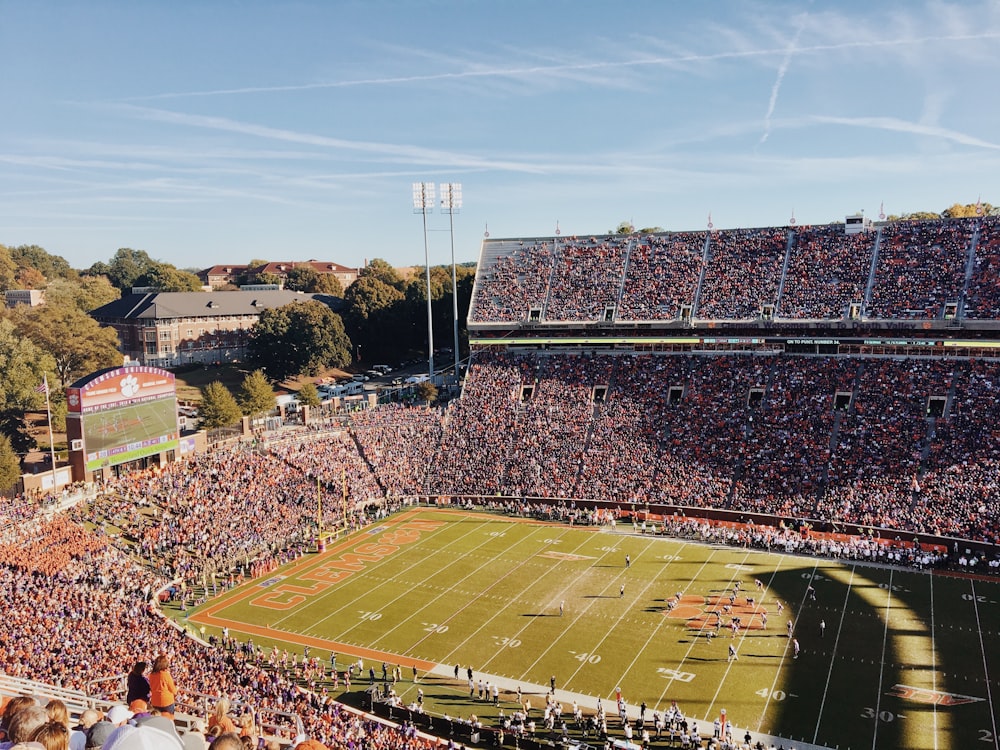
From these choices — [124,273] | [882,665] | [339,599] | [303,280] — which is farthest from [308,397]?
[124,273]

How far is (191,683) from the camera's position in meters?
21.4

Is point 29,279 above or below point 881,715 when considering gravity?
above

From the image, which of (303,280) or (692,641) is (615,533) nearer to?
(692,641)

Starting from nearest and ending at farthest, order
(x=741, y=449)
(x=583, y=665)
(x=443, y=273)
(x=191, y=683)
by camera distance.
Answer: (x=191, y=683)
(x=583, y=665)
(x=741, y=449)
(x=443, y=273)

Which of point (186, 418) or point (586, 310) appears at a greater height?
point (586, 310)

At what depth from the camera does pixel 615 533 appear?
38156mm

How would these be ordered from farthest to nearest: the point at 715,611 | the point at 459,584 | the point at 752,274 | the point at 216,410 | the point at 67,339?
1. the point at 67,339
2. the point at 216,410
3. the point at 752,274
4. the point at 459,584
5. the point at 715,611

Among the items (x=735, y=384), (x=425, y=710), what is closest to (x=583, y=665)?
(x=425, y=710)

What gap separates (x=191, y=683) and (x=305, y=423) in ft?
89.9

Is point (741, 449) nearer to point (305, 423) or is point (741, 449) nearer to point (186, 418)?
point (305, 423)

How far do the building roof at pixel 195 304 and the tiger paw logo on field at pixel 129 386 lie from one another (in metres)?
43.7

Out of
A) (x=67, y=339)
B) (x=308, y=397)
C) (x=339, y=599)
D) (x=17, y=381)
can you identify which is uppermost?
(x=67, y=339)

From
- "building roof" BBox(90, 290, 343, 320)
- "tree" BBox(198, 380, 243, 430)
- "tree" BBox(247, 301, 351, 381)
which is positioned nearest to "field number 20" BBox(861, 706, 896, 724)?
"tree" BBox(198, 380, 243, 430)

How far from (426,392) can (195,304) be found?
3911 centimetres
